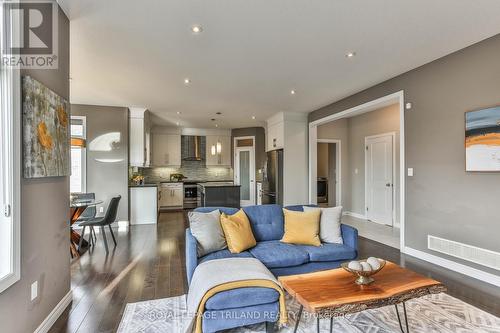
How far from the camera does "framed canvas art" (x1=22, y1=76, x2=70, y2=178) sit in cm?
179

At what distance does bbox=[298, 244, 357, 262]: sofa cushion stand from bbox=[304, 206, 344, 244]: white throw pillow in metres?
0.11

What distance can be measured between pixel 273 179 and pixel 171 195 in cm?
347

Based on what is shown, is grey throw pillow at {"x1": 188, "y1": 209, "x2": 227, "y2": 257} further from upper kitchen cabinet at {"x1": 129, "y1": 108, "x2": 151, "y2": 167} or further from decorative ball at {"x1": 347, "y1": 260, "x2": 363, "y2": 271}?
upper kitchen cabinet at {"x1": 129, "y1": 108, "x2": 151, "y2": 167}

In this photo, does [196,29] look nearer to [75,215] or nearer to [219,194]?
[75,215]

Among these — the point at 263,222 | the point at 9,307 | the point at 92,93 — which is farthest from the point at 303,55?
the point at 92,93

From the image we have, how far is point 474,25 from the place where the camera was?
268 centimetres

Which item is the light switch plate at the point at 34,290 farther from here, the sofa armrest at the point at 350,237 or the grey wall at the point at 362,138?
the grey wall at the point at 362,138

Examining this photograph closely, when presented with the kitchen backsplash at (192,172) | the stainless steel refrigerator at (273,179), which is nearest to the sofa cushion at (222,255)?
the stainless steel refrigerator at (273,179)

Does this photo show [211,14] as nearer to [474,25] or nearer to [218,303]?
[218,303]

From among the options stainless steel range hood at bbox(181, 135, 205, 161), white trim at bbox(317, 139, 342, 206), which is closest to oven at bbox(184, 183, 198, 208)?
stainless steel range hood at bbox(181, 135, 205, 161)

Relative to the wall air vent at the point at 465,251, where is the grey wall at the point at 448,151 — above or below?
above

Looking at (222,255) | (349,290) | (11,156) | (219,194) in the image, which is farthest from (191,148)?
(349,290)

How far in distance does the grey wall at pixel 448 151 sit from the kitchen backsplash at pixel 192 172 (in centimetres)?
632

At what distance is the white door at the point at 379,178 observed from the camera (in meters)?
5.97
